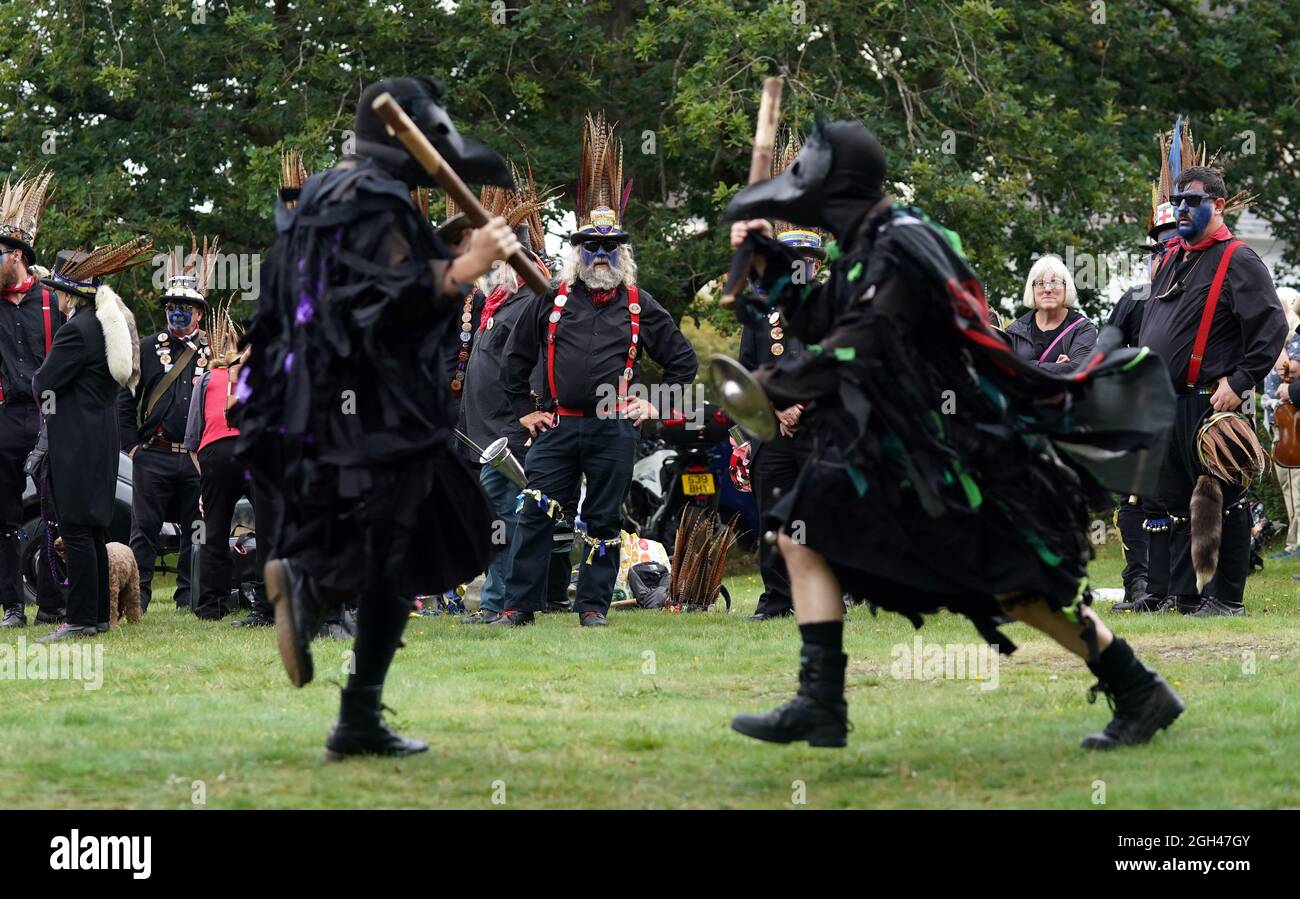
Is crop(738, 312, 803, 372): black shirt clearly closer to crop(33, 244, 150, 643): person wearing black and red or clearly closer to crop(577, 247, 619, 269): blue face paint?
crop(577, 247, 619, 269): blue face paint

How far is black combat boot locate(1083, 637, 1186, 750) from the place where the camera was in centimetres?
614

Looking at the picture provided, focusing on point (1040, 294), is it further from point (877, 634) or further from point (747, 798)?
point (747, 798)

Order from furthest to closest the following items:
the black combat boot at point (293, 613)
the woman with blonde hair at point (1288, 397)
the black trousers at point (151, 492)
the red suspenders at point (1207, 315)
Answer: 1. the black trousers at point (151, 492)
2. the woman with blonde hair at point (1288, 397)
3. the red suspenders at point (1207, 315)
4. the black combat boot at point (293, 613)

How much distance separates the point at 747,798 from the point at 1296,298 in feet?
31.9

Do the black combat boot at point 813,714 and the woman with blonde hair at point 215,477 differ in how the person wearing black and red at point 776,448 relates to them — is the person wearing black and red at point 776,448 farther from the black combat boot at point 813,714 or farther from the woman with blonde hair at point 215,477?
the black combat boot at point 813,714

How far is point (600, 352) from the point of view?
10992mm

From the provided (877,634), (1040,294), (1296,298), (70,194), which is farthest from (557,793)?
(70,194)

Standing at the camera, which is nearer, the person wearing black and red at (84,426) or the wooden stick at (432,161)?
the wooden stick at (432,161)

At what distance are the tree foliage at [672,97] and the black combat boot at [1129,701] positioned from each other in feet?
36.9

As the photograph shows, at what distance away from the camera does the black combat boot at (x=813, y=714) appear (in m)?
5.80

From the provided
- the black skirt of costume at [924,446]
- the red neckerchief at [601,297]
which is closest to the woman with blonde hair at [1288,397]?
the red neckerchief at [601,297]

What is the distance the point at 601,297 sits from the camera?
11.2 m

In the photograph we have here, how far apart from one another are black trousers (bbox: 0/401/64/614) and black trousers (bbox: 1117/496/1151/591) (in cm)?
669

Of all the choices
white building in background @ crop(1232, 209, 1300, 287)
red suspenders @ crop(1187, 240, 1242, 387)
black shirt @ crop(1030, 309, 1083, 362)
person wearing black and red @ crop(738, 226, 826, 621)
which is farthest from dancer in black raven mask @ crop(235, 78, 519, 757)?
white building in background @ crop(1232, 209, 1300, 287)
